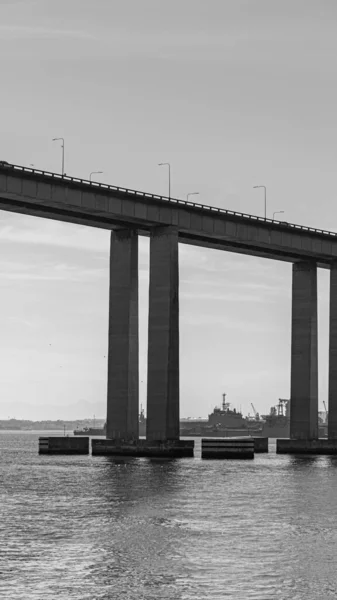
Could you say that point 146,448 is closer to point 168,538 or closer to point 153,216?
point 153,216

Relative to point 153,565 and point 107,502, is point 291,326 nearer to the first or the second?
point 107,502

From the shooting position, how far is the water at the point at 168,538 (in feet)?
115

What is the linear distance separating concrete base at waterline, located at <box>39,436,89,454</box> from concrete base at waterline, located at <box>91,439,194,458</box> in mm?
10925

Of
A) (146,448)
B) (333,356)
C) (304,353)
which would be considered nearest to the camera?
(146,448)

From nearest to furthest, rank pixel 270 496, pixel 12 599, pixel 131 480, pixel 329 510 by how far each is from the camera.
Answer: pixel 12 599 → pixel 329 510 → pixel 270 496 → pixel 131 480

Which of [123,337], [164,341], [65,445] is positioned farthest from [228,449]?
[65,445]

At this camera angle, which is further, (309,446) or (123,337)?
(309,446)

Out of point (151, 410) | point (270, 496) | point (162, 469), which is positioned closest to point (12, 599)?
point (270, 496)

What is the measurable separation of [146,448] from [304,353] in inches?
1182

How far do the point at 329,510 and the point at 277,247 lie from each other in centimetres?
7190

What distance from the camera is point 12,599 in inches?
1289

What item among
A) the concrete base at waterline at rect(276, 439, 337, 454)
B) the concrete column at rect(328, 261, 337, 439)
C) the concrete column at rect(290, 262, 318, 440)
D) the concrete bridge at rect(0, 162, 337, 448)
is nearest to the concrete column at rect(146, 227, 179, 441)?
the concrete bridge at rect(0, 162, 337, 448)

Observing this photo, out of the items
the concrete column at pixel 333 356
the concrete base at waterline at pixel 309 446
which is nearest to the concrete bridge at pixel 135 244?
the concrete column at pixel 333 356

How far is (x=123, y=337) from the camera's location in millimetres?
115438
